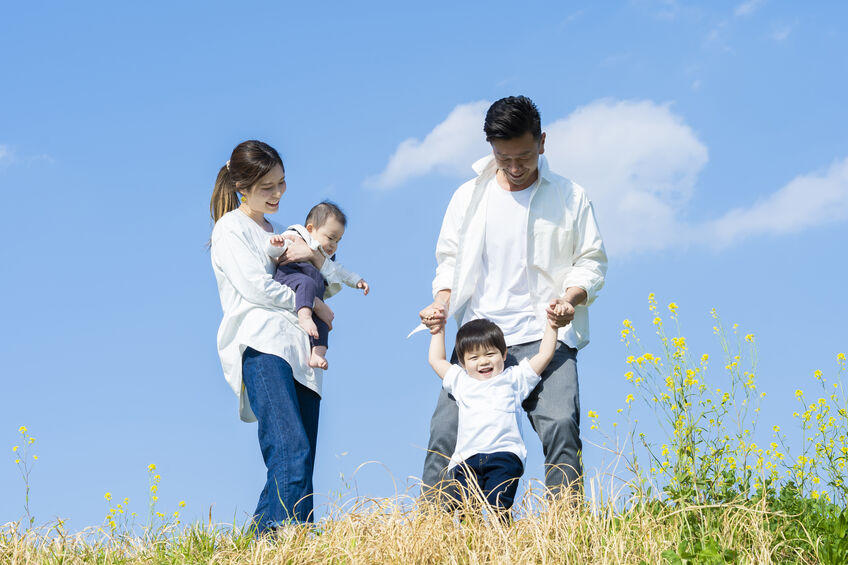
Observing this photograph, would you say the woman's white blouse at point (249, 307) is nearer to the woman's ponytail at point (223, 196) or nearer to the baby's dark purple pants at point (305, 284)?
the baby's dark purple pants at point (305, 284)

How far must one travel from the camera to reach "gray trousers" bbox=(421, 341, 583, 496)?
207 inches

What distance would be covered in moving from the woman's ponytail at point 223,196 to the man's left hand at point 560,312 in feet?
7.31

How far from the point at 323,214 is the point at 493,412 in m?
1.99

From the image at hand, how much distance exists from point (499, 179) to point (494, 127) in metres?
0.56

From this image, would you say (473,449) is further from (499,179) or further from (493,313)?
(499,179)

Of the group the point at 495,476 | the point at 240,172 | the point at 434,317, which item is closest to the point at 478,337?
the point at 434,317

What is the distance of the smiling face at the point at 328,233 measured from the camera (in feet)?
20.7

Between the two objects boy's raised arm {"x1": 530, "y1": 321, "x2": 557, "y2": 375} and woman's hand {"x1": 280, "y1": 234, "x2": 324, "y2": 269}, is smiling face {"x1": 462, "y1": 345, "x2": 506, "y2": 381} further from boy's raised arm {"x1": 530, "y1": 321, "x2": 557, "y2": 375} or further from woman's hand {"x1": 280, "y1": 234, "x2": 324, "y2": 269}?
woman's hand {"x1": 280, "y1": 234, "x2": 324, "y2": 269}

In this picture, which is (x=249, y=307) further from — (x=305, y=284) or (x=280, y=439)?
(x=280, y=439)

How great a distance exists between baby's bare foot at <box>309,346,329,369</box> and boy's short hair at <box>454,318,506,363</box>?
0.90 metres

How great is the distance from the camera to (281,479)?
538 centimetres

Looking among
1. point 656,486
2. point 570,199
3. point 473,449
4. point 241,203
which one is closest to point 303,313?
point 241,203

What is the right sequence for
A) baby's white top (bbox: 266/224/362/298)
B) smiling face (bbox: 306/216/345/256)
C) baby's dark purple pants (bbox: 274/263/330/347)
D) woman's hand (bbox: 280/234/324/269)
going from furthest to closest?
smiling face (bbox: 306/216/345/256) < baby's white top (bbox: 266/224/362/298) < woman's hand (bbox: 280/234/324/269) < baby's dark purple pants (bbox: 274/263/330/347)

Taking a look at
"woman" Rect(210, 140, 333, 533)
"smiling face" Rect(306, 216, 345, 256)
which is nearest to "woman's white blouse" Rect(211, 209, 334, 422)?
"woman" Rect(210, 140, 333, 533)
